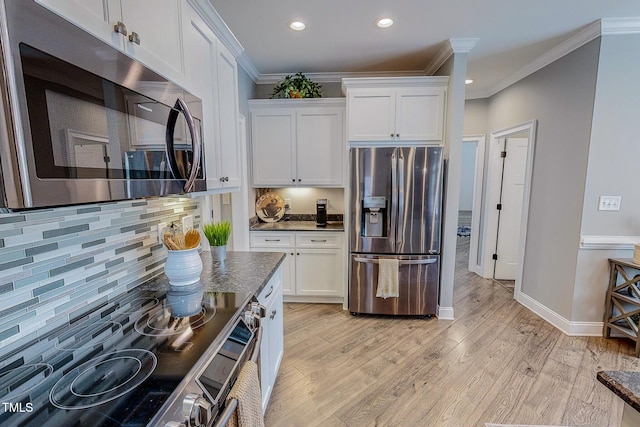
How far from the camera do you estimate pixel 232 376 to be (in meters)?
0.95

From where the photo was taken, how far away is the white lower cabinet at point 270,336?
5.13 feet

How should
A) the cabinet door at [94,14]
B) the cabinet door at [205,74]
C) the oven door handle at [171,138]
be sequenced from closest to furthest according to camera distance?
1. the cabinet door at [94,14]
2. the oven door handle at [171,138]
3. the cabinet door at [205,74]

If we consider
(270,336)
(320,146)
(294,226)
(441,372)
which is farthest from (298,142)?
(441,372)

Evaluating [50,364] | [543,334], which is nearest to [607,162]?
[543,334]

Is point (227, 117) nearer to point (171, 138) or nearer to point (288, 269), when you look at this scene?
point (171, 138)

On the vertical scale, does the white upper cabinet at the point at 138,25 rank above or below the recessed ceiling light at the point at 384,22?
below

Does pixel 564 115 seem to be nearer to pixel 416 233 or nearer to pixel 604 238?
pixel 604 238

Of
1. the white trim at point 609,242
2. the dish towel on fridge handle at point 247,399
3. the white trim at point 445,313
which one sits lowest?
the white trim at point 445,313

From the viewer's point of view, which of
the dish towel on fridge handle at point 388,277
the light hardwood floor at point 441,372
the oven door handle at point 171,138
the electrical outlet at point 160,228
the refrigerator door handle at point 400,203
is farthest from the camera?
the dish towel on fridge handle at point 388,277

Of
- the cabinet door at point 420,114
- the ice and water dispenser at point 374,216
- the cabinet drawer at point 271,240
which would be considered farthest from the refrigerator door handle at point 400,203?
the cabinet drawer at point 271,240

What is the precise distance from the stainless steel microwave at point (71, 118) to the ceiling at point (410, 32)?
169cm

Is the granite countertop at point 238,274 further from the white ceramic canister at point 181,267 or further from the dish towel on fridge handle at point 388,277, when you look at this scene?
the dish towel on fridge handle at point 388,277

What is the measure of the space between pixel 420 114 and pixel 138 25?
8.40 ft

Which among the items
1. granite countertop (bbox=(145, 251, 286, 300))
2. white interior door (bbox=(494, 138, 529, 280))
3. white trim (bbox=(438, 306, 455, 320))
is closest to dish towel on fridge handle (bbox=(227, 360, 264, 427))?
granite countertop (bbox=(145, 251, 286, 300))
